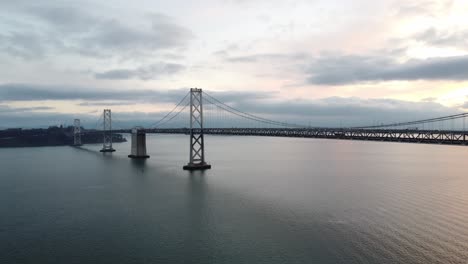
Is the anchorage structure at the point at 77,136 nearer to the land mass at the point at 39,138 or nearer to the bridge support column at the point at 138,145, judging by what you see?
the land mass at the point at 39,138

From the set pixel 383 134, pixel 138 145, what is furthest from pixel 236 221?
pixel 138 145

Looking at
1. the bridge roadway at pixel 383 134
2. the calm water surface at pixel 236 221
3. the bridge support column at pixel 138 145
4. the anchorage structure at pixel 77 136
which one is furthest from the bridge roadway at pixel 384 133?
the anchorage structure at pixel 77 136

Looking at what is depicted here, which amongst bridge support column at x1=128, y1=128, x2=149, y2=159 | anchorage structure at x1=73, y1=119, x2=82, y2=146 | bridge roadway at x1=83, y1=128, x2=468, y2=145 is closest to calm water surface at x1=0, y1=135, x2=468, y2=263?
bridge roadway at x1=83, y1=128, x2=468, y2=145

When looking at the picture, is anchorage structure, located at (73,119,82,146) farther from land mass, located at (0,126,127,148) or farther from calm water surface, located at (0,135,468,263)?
calm water surface, located at (0,135,468,263)

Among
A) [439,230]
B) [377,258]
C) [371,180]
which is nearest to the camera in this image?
[377,258]

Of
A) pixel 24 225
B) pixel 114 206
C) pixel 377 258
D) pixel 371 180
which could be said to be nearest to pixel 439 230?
pixel 377 258

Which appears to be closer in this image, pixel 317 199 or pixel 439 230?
pixel 439 230

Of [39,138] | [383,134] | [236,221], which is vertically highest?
[383,134]

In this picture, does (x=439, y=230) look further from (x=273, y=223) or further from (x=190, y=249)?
(x=190, y=249)

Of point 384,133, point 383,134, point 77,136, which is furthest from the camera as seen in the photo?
point 77,136

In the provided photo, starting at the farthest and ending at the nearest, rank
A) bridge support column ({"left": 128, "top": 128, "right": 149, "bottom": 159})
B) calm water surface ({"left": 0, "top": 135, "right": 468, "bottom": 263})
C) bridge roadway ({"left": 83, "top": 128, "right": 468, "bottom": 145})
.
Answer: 1. bridge support column ({"left": 128, "top": 128, "right": 149, "bottom": 159})
2. bridge roadway ({"left": 83, "top": 128, "right": 468, "bottom": 145})
3. calm water surface ({"left": 0, "top": 135, "right": 468, "bottom": 263})

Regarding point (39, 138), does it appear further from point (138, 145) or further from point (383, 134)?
point (383, 134)
